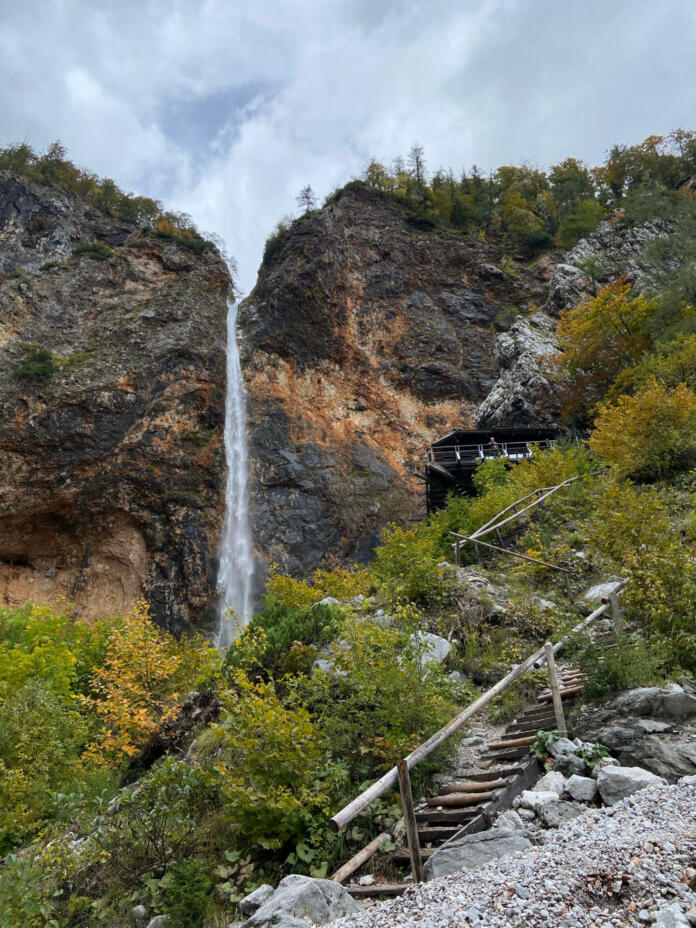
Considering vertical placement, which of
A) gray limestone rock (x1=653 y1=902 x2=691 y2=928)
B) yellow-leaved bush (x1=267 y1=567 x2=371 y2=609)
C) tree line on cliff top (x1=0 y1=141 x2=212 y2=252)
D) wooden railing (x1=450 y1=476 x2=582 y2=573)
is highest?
tree line on cliff top (x1=0 y1=141 x2=212 y2=252)

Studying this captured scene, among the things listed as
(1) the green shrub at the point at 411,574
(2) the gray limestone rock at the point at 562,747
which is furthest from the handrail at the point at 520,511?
(2) the gray limestone rock at the point at 562,747

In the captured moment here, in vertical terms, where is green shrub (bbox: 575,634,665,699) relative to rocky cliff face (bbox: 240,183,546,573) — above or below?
below

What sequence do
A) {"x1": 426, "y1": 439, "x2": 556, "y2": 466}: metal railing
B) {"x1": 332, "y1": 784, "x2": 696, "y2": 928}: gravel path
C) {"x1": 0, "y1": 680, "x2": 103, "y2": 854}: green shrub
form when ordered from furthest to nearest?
{"x1": 426, "y1": 439, "x2": 556, "y2": 466}: metal railing → {"x1": 0, "y1": 680, "x2": 103, "y2": 854}: green shrub → {"x1": 332, "y1": 784, "x2": 696, "y2": 928}: gravel path

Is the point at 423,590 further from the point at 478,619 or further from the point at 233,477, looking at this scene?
the point at 233,477

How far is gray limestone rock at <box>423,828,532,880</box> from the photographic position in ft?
13.4

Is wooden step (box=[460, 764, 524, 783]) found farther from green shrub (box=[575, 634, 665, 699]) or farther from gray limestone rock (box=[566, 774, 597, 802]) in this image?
green shrub (box=[575, 634, 665, 699])

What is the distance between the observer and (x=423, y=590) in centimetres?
1084

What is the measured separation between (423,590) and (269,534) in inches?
804

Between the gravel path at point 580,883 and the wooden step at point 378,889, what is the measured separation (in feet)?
1.05

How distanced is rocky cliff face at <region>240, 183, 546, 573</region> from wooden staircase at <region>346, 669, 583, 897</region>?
24.0 m

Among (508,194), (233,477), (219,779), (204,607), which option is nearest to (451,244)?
(508,194)

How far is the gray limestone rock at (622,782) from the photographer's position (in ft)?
14.9

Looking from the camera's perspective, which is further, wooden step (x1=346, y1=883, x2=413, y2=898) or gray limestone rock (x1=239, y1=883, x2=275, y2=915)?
gray limestone rock (x1=239, y1=883, x2=275, y2=915)

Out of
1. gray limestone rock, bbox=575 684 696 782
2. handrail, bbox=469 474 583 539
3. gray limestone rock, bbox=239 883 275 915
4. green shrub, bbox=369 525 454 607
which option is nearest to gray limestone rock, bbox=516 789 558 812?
gray limestone rock, bbox=575 684 696 782
